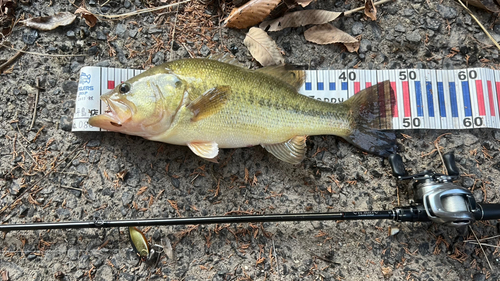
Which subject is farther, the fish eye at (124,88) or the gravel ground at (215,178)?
the gravel ground at (215,178)

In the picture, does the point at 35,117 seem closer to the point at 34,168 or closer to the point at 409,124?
the point at 34,168

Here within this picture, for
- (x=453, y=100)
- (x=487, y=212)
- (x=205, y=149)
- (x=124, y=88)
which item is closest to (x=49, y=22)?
(x=124, y=88)

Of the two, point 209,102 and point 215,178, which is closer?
point 209,102

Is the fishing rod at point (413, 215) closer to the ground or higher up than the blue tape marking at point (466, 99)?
closer to the ground

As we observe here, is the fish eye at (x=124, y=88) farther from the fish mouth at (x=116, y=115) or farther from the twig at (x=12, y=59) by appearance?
the twig at (x=12, y=59)

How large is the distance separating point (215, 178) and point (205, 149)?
1.30ft

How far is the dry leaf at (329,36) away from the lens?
3066mm

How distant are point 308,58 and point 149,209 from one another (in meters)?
2.04

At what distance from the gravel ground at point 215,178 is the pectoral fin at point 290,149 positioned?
7.2 inches

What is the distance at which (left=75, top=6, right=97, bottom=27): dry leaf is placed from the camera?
2969mm

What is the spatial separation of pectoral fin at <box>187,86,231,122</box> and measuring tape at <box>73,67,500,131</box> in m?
0.87

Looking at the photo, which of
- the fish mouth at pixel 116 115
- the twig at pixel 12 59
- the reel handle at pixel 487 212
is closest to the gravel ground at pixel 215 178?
the twig at pixel 12 59

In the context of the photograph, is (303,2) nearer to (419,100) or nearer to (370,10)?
(370,10)

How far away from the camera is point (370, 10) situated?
3.13 metres
